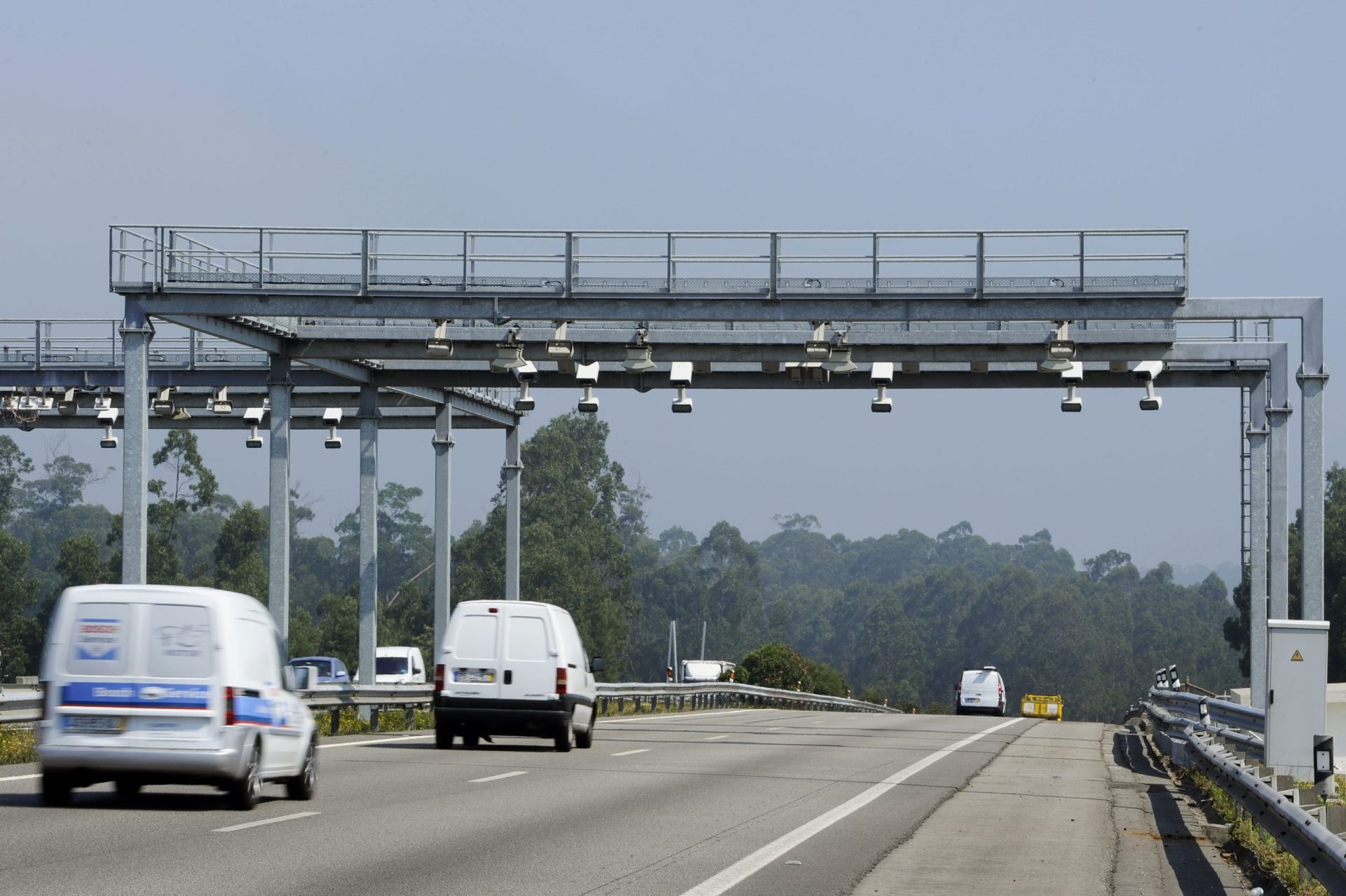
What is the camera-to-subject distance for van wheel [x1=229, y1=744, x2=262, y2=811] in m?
14.2

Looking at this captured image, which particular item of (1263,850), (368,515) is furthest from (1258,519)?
(1263,850)

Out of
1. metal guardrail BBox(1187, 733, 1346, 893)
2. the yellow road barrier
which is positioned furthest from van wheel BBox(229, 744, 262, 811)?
the yellow road barrier

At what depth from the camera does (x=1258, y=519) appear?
110 feet

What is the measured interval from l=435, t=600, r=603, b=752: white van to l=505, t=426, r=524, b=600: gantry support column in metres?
19.6

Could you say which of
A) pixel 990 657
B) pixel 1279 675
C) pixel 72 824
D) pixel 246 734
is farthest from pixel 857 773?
pixel 990 657

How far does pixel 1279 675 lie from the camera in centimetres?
1784

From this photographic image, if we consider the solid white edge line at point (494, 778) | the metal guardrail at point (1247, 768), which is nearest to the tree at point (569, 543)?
the metal guardrail at point (1247, 768)

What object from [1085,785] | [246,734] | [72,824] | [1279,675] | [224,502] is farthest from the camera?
[224,502]

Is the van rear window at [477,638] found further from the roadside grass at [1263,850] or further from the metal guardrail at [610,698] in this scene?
the roadside grass at [1263,850]

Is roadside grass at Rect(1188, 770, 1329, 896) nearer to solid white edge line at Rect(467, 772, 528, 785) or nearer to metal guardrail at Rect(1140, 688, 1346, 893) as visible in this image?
metal guardrail at Rect(1140, 688, 1346, 893)

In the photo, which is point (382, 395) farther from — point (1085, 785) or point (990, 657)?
point (990, 657)

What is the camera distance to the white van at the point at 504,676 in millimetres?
23703

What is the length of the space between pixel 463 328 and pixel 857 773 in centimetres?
1357

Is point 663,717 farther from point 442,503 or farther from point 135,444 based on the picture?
point 135,444
